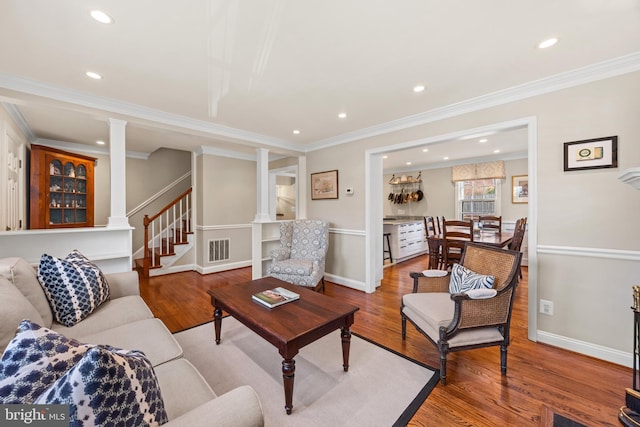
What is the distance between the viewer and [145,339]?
4.95 ft

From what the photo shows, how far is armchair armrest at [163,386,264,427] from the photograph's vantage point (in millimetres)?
813

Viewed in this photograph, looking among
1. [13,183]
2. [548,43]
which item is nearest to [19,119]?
A: [13,183]

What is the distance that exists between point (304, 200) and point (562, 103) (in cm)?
357

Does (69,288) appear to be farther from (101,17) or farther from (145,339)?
(101,17)

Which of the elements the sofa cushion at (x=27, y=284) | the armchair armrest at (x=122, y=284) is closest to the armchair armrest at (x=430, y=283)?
the armchair armrest at (x=122, y=284)

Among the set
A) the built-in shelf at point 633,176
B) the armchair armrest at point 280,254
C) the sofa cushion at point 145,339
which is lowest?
the sofa cushion at point 145,339

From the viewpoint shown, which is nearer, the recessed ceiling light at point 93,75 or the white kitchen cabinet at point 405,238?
the recessed ceiling light at point 93,75

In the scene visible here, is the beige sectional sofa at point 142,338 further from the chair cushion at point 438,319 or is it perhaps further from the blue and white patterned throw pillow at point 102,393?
the chair cushion at point 438,319

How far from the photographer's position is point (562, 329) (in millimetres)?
2281

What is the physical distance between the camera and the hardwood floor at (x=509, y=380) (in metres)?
1.56

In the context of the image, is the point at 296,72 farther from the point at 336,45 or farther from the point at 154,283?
the point at 154,283

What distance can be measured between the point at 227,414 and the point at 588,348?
115 inches

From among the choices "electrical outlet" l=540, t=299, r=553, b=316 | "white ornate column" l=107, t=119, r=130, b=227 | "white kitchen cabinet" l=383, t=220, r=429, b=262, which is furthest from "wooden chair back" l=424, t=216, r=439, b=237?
"white ornate column" l=107, t=119, r=130, b=227

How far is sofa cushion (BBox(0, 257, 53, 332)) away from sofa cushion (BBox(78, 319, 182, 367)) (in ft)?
0.89
